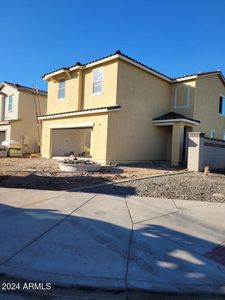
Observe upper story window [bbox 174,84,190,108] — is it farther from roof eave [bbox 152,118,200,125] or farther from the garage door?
the garage door

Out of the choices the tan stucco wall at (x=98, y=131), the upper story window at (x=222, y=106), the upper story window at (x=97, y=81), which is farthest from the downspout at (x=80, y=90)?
the upper story window at (x=222, y=106)

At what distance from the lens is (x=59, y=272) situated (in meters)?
3.27

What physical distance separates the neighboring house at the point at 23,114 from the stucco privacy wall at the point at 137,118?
1294cm

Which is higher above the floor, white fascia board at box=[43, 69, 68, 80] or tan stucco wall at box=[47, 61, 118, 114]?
white fascia board at box=[43, 69, 68, 80]

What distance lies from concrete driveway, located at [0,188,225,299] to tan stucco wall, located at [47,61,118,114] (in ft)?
35.7

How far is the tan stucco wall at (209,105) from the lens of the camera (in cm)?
2000

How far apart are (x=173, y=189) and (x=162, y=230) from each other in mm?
4160

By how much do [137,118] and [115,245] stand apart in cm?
1385

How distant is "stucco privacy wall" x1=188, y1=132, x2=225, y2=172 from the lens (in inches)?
564

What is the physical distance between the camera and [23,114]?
2605 cm

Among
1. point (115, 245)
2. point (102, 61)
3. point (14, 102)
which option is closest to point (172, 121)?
point (102, 61)

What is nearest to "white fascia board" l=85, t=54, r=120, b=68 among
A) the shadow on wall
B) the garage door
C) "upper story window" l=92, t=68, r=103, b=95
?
"upper story window" l=92, t=68, r=103, b=95

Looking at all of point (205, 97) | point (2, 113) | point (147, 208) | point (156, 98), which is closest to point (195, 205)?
point (147, 208)

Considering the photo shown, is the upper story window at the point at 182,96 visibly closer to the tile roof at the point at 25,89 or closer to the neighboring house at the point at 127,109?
the neighboring house at the point at 127,109
